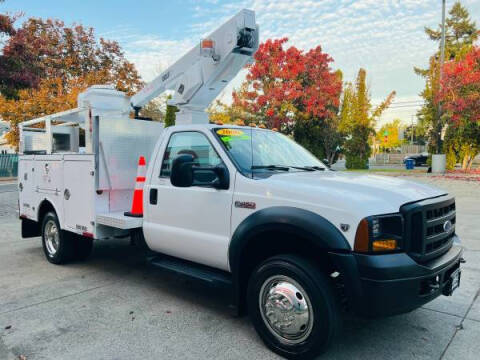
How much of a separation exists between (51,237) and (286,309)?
4.27 metres

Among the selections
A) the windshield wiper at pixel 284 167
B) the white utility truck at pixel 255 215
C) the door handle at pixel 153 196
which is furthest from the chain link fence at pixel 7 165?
the windshield wiper at pixel 284 167

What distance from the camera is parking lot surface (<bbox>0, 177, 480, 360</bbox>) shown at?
3.32m

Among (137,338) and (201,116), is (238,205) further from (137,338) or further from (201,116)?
(201,116)

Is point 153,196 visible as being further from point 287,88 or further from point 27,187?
point 287,88

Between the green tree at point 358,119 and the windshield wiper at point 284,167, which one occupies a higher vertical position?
the green tree at point 358,119

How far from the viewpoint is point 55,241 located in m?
5.87

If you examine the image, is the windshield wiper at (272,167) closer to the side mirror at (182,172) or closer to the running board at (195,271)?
the side mirror at (182,172)

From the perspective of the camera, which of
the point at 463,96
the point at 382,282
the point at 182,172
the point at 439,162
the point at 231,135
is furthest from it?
the point at 439,162

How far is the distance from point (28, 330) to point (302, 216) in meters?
2.79

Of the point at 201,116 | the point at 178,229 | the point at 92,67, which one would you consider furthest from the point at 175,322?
the point at 92,67

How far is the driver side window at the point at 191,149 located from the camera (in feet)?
13.1

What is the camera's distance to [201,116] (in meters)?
5.56

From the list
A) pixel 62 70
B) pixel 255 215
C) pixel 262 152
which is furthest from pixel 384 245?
pixel 62 70

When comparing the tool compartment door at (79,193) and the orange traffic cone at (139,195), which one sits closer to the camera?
the orange traffic cone at (139,195)
